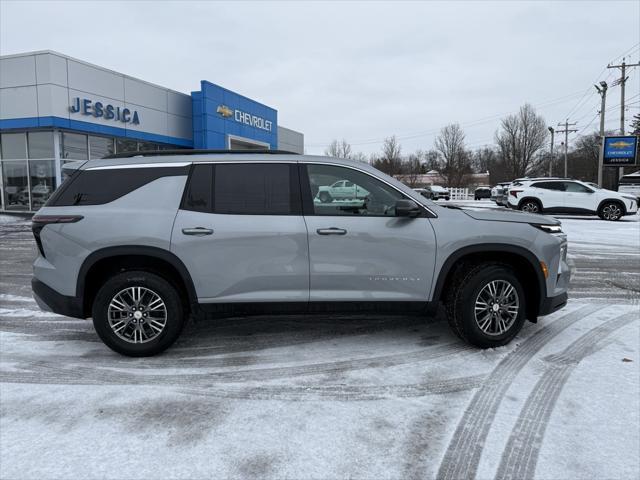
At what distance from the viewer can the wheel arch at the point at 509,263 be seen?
13.5 feet

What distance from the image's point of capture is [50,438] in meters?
2.81

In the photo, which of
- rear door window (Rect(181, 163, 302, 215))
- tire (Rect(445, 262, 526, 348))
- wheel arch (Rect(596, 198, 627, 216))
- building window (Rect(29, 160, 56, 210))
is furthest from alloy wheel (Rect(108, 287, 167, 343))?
wheel arch (Rect(596, 198, 627, 216))

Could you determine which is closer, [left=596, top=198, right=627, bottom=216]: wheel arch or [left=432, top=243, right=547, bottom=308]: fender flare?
[left=432, top=243, right=547, bottom=308]: fender flare

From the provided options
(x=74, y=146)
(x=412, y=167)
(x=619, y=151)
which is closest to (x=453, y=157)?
(x=412, y=167)

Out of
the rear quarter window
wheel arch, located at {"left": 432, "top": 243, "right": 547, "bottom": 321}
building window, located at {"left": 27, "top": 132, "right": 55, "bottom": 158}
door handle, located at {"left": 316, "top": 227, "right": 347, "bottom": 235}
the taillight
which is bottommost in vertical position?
wheel arch, located at {"left": 432, "top": 243, "right": 547, "bottom": 321}

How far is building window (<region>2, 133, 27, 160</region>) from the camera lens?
19.6 m

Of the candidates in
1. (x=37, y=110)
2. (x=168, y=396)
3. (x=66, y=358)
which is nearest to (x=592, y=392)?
(x=168, y=396)

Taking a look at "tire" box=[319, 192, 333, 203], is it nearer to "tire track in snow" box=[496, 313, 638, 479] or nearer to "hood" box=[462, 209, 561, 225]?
"hood" box=[462, 209, 561, 225]

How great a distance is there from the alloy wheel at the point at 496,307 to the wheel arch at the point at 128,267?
8.53 ft

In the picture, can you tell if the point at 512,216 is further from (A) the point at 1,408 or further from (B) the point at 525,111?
(B) the point at 525,111

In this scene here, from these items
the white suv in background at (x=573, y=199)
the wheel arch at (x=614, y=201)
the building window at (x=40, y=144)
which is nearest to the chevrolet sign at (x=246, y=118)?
the building window at (x=40, y=144)

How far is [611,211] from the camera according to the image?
18734 millimetres

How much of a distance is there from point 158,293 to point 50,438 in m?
1.42

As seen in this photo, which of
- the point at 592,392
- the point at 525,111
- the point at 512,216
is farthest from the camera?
the point at 525,111
